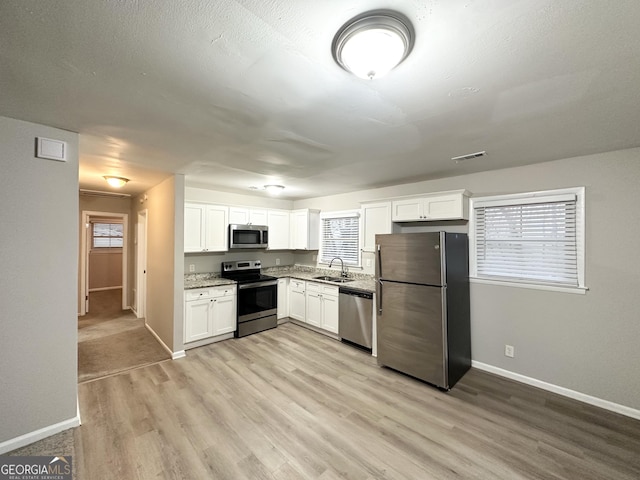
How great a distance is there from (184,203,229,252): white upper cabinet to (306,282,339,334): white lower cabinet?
1.75 meters

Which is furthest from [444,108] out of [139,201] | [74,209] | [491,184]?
[139,201]

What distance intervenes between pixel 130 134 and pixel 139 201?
149 inches

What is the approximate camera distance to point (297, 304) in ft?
16.7

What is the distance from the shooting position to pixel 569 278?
9.44ft

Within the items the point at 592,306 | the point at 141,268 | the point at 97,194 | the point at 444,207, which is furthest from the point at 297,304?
the point at 97,194

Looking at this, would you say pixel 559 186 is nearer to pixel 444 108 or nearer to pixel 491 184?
pixel 491 184

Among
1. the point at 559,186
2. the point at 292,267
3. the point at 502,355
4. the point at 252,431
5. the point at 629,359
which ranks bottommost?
the point at 252,431

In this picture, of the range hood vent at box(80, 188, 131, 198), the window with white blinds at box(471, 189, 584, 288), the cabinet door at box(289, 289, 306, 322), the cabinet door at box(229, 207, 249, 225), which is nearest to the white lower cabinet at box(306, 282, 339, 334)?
the cabinet door at box(289, 289, 306, 322)

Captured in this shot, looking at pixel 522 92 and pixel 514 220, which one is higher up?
pixel 522 92

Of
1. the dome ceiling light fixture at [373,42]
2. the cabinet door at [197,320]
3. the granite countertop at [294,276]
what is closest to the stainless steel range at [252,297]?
the granite countertop at [294,276]

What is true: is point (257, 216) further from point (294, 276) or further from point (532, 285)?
point (532, 285)

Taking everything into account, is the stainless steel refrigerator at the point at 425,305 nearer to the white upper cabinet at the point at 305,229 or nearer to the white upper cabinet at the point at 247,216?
the white upper cabinet at the point at 305,229

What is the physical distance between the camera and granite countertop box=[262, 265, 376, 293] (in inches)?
163

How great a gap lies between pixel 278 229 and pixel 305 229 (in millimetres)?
568
